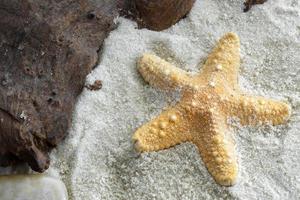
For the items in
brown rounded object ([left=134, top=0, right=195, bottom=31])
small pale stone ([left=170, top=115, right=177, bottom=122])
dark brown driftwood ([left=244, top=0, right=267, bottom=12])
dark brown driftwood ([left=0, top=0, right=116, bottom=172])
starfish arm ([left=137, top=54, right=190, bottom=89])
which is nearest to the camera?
dark brown driftwood ([left=0, top=0, right=116, bottom=172])

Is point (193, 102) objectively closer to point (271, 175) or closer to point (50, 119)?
point (271, 175)

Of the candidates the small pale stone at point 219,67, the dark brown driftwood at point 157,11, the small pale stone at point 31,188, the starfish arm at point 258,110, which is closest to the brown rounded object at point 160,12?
the dark brown driftwood at point 157,11

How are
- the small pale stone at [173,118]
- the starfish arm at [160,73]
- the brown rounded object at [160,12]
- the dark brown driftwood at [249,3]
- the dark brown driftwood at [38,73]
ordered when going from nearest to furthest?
1. the dark brown driftwood at [38,73]
2. the small pale stone at [173,118]
3. the starfish arm at [160,73]
4. the brown rounded object at [160,12]
5. the dark brown driftwood at [249,3]

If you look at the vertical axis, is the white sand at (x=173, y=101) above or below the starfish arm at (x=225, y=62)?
below

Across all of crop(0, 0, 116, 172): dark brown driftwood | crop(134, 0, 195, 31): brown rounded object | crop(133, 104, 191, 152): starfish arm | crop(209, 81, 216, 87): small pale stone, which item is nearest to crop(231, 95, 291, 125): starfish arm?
crop(209, 81, 216, 87): small pale stone

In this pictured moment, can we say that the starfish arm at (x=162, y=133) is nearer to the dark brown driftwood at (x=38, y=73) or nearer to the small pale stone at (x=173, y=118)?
the small pale stone at (x=173, y=118)

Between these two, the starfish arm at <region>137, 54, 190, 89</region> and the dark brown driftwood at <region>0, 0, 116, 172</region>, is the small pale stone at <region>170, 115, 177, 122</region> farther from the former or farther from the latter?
the dark brown driftwood at <region>0, 0, 116, 172</region>
